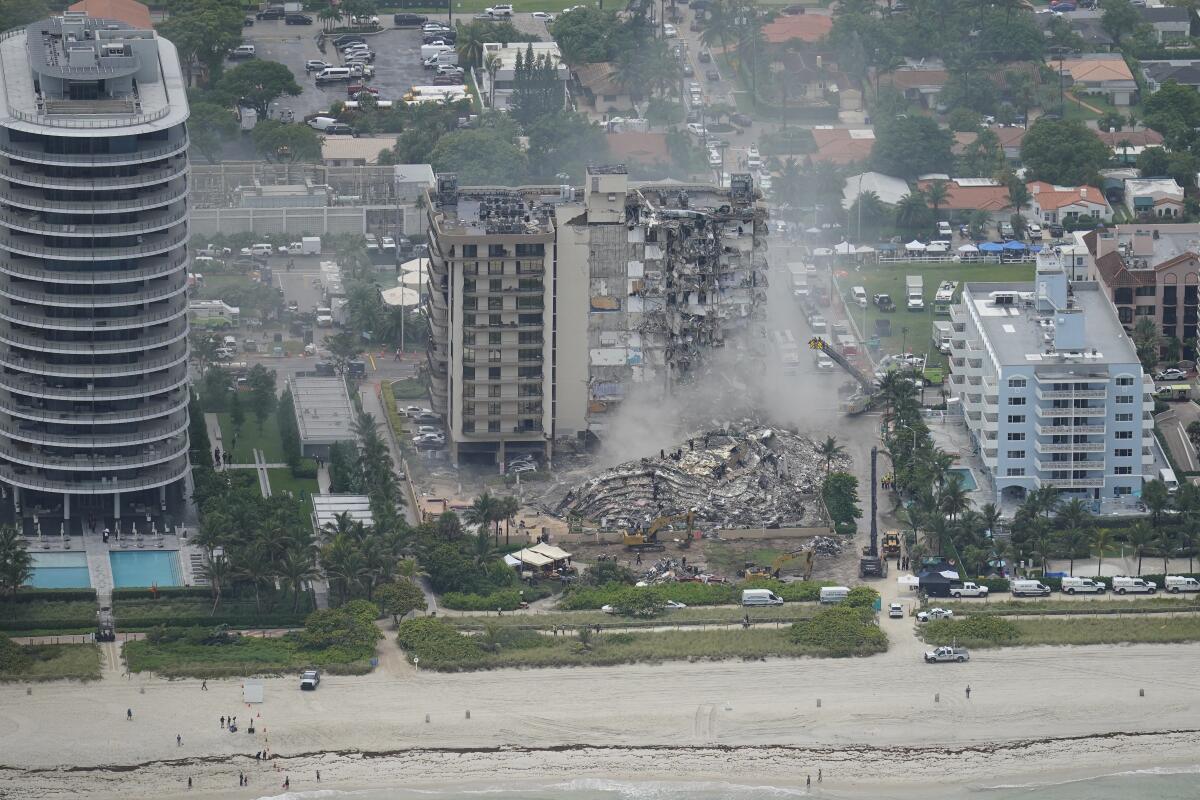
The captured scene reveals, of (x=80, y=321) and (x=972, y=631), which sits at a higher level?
(x=80, y=321)

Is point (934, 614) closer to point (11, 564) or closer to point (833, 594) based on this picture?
point (833, 594)

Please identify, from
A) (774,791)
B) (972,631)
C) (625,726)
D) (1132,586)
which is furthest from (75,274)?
(1132,586)

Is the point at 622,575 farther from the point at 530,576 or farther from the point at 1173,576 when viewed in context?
the point at 1173,576

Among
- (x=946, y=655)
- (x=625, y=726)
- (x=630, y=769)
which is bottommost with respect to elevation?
(x=630, y=769)

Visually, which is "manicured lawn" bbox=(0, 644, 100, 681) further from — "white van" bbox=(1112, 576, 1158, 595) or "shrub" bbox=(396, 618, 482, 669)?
"white van" bbox=(1112, 576, 1158, 595)

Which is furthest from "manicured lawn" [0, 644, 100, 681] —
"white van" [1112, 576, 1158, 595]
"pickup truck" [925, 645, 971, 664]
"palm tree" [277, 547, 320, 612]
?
"white van" [1112, 576, 1158, 595]
